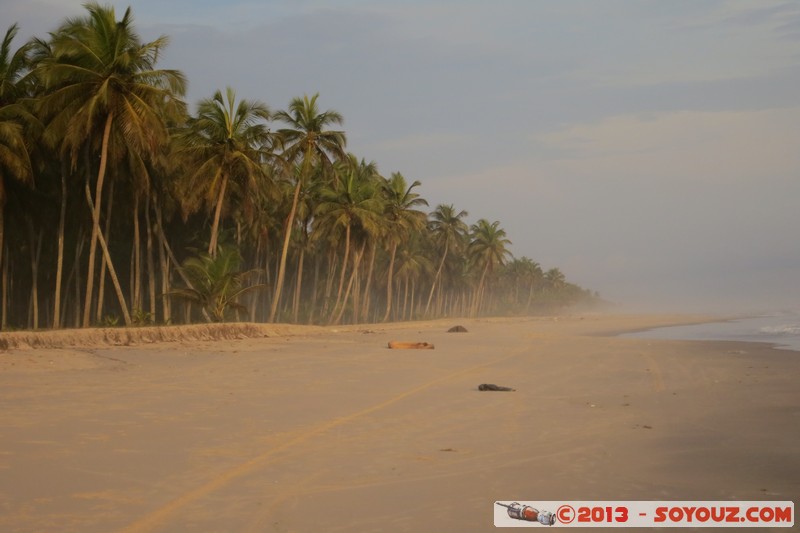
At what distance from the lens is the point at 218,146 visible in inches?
1248

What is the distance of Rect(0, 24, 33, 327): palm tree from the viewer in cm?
2448

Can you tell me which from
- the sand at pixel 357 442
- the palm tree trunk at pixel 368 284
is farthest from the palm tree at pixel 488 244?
the sand at pixel 357 442

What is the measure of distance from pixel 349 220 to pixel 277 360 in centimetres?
3000

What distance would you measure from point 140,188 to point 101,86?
18.9 feet

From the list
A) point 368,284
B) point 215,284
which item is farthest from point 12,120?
point 368,284

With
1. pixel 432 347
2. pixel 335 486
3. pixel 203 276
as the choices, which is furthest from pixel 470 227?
pixel 335 486

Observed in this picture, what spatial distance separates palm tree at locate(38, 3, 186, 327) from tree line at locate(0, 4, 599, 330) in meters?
0.05

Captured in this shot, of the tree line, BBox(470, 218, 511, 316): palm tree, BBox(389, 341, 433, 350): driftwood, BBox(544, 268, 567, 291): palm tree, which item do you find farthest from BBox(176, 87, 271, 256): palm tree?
BBox(544, 268, 567, 291): palm tree

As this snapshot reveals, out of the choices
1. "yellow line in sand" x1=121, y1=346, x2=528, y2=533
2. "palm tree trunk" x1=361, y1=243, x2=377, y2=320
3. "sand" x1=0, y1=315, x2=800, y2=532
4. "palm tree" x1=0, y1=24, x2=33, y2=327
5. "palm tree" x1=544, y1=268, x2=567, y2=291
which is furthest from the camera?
"palm tree" x1=544, y1=268, x2=567, y2=291

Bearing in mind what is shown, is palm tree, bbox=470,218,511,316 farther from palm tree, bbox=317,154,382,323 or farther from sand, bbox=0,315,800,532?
sand, bbox=0,315,800,532

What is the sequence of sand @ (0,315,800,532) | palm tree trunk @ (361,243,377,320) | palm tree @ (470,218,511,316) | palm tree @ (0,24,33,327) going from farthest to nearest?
palm tree @ (470,218,511,316), palm tree trunk @ (361,243,377,320), palm tree @ (0,24,33,327), sand @ (0,315,800,532)

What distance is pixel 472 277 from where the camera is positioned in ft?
339

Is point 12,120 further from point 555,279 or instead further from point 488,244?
point 555,279

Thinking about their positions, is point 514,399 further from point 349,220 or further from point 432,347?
point 349,220
